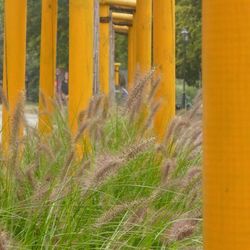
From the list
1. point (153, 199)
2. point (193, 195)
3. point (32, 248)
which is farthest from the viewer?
point (193, 195)

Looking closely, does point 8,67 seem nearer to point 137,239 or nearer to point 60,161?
point 60,161

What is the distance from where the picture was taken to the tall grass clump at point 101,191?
325 centimetres

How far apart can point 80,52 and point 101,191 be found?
91.5 inches

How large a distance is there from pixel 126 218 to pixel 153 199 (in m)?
0.25

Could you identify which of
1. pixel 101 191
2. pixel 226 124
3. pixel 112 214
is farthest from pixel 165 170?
pixel 226 124

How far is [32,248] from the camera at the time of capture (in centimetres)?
321

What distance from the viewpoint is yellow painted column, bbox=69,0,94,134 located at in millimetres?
5754

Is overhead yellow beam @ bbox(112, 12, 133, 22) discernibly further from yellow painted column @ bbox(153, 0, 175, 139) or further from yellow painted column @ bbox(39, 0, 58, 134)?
yellow painted column @ bbox(153, 0, 175, 139)

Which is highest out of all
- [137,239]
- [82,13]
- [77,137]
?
[82,13]

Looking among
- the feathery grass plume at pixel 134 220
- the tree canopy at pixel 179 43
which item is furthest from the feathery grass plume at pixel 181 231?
the tree canopy at pixel 179 43

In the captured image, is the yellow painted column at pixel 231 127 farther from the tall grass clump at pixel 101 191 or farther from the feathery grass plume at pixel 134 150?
Result: the feathery grass plume at pixel 134 150

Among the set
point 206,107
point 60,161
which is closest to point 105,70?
point 60,161

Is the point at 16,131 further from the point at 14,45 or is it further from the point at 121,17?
the point at 121,17

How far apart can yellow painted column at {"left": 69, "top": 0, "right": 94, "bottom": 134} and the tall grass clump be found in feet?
3.69
